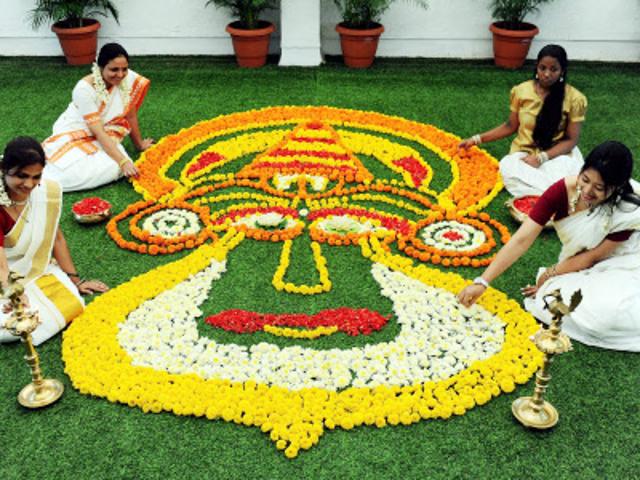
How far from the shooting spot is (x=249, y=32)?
8.24 metres

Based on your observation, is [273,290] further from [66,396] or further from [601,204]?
[601,204]

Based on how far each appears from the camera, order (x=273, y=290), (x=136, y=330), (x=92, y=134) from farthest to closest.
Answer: (x=92, y=134)
(x=273, y=290)
(x=136, y=330)

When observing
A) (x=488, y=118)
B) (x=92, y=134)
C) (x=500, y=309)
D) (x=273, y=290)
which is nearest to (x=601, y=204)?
(x=500, y=309)

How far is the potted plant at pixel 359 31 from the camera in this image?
8211 mm

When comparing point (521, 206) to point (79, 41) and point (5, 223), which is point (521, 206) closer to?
point (5, 223)

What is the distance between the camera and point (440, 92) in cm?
762

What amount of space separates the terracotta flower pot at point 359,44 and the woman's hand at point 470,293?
5.18 m

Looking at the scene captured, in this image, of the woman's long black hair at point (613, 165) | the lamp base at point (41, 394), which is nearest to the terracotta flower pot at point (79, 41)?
the lamp base at point (41, 394)

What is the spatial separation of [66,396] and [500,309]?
2.50m

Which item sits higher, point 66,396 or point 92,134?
point 92,134

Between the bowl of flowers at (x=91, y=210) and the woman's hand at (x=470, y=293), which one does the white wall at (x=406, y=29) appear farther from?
the woman's hand at (x=470, y=293)

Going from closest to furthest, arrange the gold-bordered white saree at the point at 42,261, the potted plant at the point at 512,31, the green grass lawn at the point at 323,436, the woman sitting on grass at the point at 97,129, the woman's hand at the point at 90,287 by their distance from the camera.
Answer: the green grass lawn at the point at 323,436 → the gold-bordered white saree at the point at 42,261 → the woman's hand at the point at 90,287 → the woman sitting on grass at the point at 97,129 → the potted plant at the point at 512,31

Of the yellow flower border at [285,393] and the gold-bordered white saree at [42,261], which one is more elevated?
the gold-bordered white saree at [42,261]

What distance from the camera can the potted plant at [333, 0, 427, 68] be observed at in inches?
323
